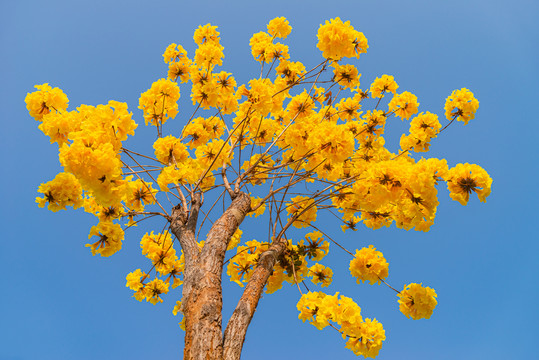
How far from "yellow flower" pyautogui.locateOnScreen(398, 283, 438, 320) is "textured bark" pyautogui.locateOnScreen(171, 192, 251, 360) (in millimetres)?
2246

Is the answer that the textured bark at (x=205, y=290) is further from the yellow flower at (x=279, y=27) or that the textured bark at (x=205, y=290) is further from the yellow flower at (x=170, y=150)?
the yellow flower at (x=279, y=27)

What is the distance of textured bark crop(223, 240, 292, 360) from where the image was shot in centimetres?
278

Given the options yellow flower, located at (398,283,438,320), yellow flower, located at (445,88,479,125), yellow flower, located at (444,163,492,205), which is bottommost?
yellow flower, located at (398,283,438,320)

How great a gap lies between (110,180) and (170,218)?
1.54 meters

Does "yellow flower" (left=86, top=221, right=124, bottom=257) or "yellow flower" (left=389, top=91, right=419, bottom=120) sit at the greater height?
"yellow flower" (left=389, top=91, right=419, bottom=120)

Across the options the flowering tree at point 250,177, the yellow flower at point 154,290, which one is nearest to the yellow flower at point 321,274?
the flowering tree at point 250,177

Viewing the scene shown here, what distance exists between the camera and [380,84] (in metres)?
5.36

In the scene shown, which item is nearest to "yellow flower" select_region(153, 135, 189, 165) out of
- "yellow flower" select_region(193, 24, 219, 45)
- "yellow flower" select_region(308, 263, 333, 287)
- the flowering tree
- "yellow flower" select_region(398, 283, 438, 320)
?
the flowering tree

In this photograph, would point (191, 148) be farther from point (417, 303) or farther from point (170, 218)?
point (417, 303)

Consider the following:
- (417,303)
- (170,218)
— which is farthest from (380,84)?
(170,218)

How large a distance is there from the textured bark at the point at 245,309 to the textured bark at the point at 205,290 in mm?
165

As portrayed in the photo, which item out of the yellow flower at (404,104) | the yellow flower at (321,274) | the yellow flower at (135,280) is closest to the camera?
the yellow flower at (135,280)

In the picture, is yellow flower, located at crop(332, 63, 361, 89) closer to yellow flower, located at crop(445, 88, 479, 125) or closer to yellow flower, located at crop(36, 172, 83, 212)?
yellow flower, located at crop(445, 88, 479, 125)

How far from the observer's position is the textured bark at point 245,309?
9.11ft
